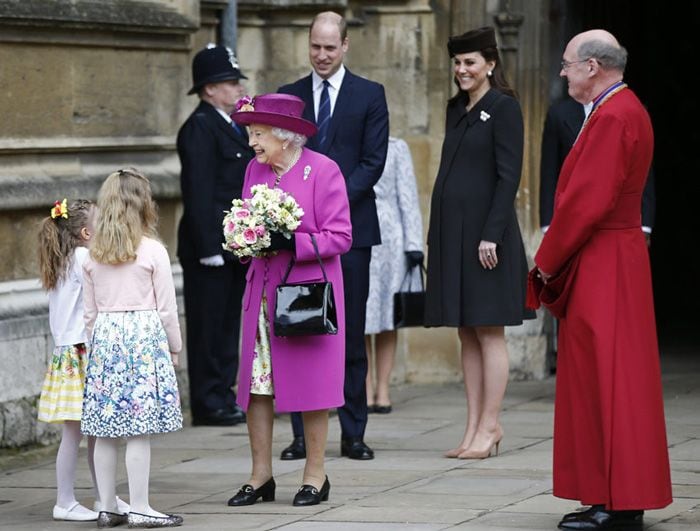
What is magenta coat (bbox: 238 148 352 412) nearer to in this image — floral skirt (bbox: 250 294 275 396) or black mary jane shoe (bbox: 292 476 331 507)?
floral skirt (bbox: 250 294 275 396)

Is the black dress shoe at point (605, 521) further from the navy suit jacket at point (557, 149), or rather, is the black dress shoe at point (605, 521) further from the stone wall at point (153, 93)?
the navy suit jacket at point (557, 149)

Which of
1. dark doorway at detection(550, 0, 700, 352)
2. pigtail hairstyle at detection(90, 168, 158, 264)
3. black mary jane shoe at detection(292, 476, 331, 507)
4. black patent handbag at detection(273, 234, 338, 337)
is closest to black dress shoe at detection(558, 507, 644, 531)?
black mary jane shoe at detection(292, 476, 331, 507)

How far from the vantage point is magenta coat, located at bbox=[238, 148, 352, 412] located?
24.6 ft

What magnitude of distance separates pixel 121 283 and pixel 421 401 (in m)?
4.21

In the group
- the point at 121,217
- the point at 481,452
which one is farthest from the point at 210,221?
the point at 121,217

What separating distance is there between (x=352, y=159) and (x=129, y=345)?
2.13m

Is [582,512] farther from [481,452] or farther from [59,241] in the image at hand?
[59,241]

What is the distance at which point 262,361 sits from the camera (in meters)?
7.57

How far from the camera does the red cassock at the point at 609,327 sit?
22.3ft

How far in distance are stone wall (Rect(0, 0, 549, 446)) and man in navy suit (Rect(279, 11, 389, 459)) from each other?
1478 mm

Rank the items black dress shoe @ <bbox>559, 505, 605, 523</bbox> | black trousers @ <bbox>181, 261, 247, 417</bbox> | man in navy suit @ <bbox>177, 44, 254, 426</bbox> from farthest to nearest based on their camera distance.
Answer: black trousers @ <bbox>181, 261, 247, 417</bbox>
man in navy suit @ <bbox>177, 44, 254, 426</bbox>
black dress shoe @ <bbox>559, 505, 605, 523</bbox>

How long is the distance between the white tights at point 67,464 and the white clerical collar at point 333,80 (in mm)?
2303

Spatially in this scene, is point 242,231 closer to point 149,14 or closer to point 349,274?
point 349,274

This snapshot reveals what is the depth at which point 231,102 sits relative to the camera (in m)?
10.4
